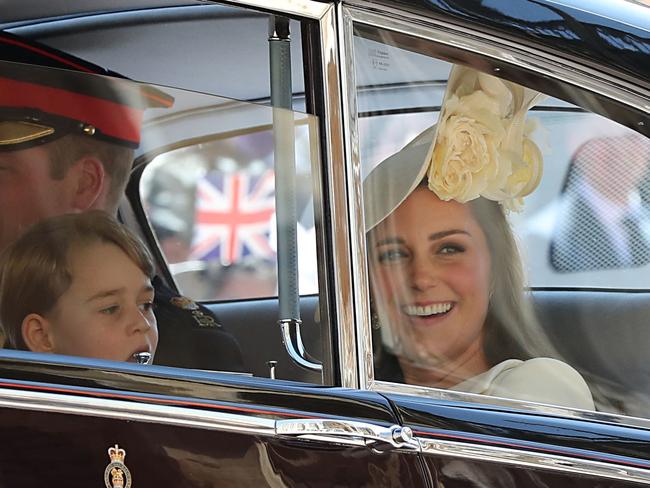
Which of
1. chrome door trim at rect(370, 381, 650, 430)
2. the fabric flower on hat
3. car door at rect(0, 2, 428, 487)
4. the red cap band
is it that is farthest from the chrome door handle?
the red cap band

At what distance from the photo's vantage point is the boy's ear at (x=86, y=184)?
219cm

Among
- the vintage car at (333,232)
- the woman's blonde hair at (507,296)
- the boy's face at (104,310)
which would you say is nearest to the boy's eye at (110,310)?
the boy's face at (104,310)

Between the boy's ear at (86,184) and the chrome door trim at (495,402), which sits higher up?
the boy's ear at (86,184)

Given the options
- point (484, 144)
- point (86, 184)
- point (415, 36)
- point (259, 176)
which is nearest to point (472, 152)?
point (484, 144)

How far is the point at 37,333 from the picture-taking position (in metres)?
2.04

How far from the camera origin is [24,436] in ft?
5.88

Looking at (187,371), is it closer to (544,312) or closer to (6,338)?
(6,338)

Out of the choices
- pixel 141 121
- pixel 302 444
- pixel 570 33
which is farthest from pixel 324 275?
pixel 570 33

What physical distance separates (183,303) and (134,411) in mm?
378

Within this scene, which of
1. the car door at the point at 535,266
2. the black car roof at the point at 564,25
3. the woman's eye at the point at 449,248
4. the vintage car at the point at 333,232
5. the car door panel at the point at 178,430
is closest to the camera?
the car door panel at the point at 178,430

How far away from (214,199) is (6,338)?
48cm

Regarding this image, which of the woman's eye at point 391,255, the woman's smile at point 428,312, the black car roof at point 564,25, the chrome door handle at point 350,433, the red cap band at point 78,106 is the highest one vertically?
the black car roof at point 564,25

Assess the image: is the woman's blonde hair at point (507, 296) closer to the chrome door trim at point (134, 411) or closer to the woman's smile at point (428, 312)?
the woman's smile at point (428, 312)

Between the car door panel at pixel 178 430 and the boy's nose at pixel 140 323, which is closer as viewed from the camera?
the car door panel at pixel 178 430
